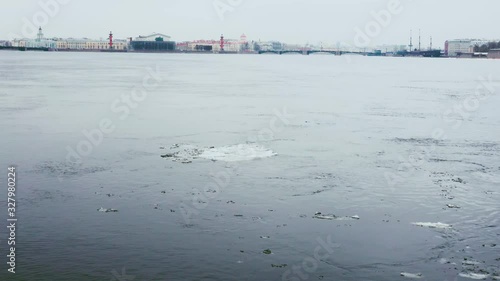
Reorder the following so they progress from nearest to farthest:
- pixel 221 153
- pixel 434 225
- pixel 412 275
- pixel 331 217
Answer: pixel 412 275, pixel 434 225, pixel 331 217, pixel 221 153

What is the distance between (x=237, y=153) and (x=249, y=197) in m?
4.94

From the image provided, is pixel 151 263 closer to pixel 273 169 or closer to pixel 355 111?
pixel 273 169

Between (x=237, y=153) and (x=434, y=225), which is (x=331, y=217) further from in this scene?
(x=237, y=153)

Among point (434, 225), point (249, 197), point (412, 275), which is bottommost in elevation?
point (412, 275)

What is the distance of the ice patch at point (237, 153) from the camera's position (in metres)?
18.2

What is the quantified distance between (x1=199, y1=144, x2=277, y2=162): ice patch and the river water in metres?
0.06

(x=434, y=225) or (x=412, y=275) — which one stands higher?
(x=434, y=225)

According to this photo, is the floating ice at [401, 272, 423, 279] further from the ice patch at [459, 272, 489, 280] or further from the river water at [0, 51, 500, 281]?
the ice patch at [459, 272, 489, 280]

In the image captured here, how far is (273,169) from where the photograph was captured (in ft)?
55.6

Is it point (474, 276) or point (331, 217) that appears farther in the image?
point (331, 217)

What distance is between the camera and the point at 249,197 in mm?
14102

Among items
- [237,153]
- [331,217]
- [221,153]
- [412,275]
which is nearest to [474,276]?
[412,275]

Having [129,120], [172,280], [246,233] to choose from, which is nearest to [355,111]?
[129,120]

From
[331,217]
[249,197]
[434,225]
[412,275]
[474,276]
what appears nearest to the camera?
[474,276]
